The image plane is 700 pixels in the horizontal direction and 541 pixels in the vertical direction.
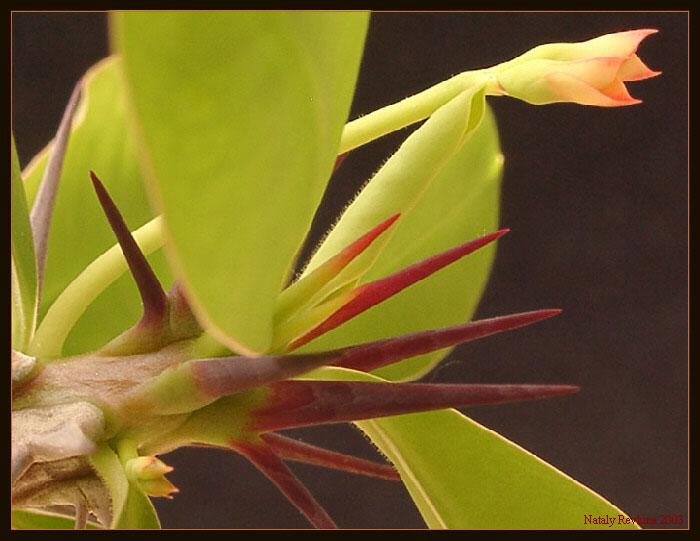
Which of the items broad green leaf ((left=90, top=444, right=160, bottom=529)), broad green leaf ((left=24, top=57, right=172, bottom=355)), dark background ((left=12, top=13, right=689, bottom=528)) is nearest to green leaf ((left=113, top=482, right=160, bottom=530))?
broad green leaf ((left=90, top=444, right=160, bottom=529))

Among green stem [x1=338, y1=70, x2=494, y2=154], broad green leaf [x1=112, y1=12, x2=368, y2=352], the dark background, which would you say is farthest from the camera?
the dark background

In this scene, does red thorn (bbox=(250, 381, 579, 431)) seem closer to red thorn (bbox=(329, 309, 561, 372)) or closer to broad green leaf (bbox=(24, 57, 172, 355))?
red thorn (bbox=(329, 309, 561, 372))

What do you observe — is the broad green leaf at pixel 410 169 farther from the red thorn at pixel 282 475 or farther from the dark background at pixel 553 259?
the dark background at pixel 553 259

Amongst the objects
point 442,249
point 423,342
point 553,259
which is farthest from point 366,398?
point 553,259

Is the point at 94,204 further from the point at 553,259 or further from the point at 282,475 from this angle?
the point at 553,259

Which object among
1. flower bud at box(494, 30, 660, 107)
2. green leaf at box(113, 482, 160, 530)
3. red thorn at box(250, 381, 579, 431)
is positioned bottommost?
green leaf at box(113, 482, 160, 530)

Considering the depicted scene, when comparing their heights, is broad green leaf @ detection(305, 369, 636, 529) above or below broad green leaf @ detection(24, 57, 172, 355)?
below

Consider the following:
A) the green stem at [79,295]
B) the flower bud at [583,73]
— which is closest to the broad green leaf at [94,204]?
the green stem at [79,295]

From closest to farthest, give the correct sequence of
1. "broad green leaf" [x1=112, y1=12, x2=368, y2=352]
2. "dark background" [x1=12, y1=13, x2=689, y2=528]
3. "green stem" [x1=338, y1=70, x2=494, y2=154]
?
"broad green leaf" [x1=112, y1=12, x2=368, y2=352] → "green stem" [x1=338, y1=70, x2=494, y2=154] → "dark background" [x1=12, y1=13, x2=689, y2=528]
